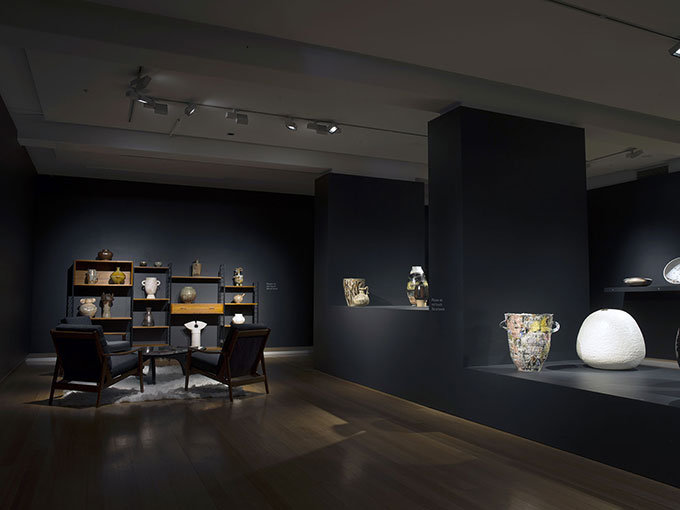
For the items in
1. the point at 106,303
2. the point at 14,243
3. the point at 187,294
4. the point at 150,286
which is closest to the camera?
the point at 14,243

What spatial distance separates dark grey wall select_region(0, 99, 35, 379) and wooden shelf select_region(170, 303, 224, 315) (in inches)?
88.8

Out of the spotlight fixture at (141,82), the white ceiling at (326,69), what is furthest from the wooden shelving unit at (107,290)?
the spotlight fixture at (141,82)

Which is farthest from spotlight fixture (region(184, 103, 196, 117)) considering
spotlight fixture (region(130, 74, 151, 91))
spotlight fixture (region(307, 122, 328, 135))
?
spotlight fixture (region(307, 122, 328, 135))

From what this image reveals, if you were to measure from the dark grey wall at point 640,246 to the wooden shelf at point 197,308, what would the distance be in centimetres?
673

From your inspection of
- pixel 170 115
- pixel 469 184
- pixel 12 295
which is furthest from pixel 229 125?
pixel 12 295

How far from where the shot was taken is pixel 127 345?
25.5ft

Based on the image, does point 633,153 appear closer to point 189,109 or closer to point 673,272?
point 673,272

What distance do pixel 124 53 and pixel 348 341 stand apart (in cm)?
444

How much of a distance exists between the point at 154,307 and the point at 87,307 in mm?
1148

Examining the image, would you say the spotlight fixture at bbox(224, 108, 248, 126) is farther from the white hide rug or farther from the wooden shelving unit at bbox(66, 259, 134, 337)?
the wooden shelving unit at bbox(66, 259, 134, 337)

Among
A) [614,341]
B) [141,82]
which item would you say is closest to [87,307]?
[141,82]

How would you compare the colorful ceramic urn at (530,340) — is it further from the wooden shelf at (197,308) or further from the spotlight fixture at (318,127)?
the wooden shelf at (197,308)

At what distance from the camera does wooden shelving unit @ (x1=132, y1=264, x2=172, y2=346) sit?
9359mm

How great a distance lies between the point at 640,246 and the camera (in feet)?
28.8
